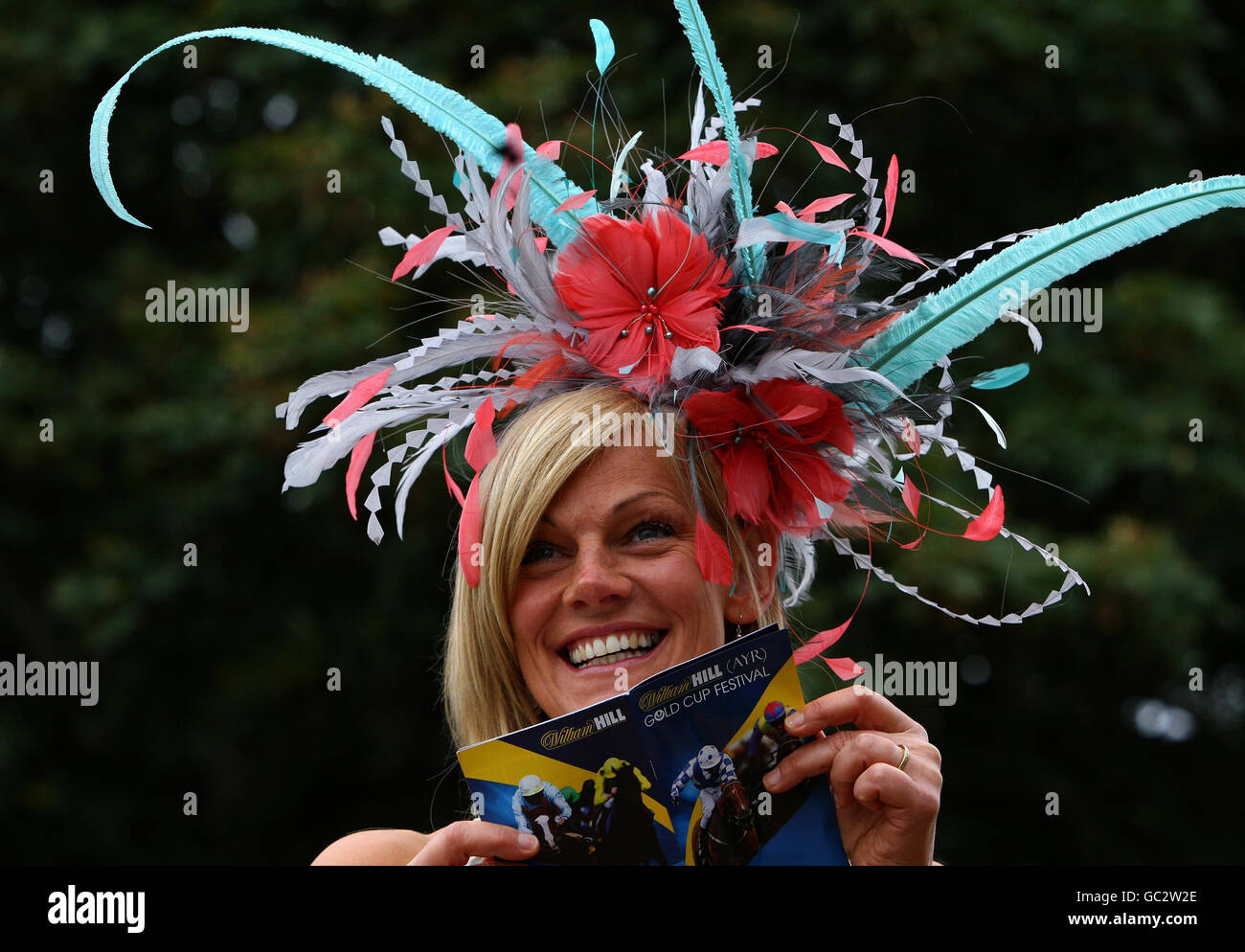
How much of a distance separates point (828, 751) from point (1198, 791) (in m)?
5.51

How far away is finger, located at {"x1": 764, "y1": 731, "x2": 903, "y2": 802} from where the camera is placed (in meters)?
1.96

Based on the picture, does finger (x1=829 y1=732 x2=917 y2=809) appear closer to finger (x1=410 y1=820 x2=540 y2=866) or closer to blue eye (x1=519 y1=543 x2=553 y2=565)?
finger (x1=410 y1=820 x2=540 y2=866)

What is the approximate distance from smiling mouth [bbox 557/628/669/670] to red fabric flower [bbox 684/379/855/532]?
24cm

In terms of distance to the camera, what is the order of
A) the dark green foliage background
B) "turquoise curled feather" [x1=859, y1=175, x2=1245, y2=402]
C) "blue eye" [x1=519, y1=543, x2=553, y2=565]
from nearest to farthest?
"turquoise curled feather" [x1=859, y1=175, x2=1245, y2=402] → "blue eye" [x1=519, y1=543, x2=553, y2=565] → the dark green foliage background

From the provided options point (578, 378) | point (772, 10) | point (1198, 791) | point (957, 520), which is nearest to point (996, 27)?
point (772, 10)

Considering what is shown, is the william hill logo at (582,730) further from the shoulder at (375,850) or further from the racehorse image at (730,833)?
the shoulder at (375,850)

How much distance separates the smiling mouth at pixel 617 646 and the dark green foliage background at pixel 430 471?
11.0 ft

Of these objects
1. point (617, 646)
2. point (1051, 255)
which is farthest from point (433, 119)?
point (1051, 255)

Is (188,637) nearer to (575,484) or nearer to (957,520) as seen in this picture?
(957,520)

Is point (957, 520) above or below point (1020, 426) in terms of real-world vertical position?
below

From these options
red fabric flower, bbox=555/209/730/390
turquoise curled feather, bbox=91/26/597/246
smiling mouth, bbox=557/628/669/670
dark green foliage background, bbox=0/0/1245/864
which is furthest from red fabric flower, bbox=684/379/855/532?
dark green foliage background, bbox=0/0/1245/864

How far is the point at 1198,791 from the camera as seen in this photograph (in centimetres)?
672

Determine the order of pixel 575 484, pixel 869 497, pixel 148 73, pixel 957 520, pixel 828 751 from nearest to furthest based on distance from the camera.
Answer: pixel 828 751
pixel 575 484
pixel 869 497
pixel 957 520
pixel 148 73

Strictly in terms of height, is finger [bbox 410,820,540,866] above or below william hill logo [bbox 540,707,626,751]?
below
